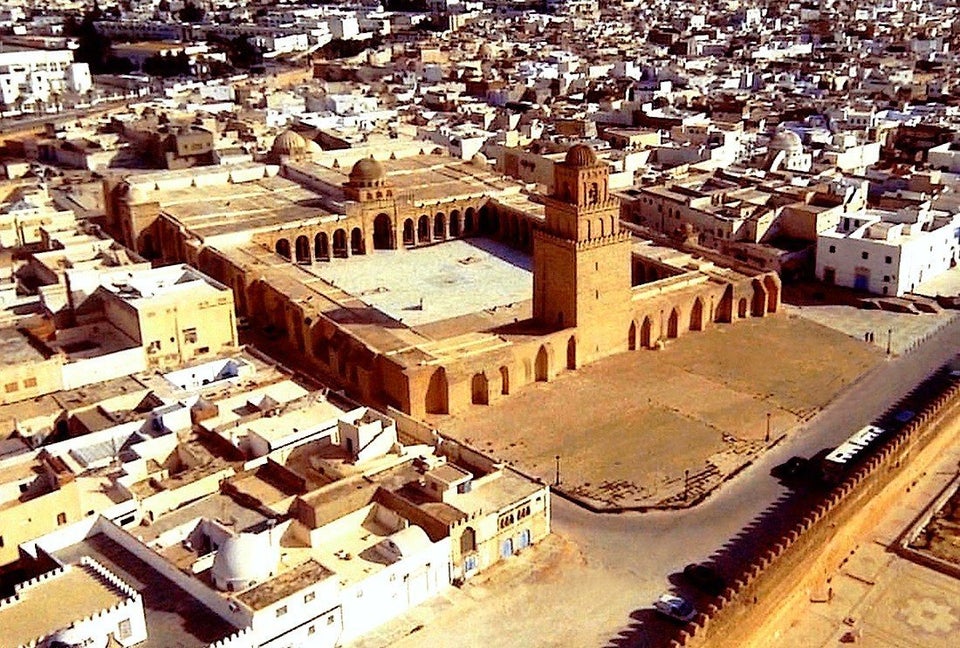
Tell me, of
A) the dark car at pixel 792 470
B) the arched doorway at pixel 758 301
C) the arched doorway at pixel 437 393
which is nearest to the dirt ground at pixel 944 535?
the dark car at pixel 792 470

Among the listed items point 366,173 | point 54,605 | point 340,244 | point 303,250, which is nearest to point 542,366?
point 303,250

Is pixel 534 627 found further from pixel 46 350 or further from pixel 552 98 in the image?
pixel 552 98

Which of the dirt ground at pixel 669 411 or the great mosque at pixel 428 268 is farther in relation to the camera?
the great mosque at pixel 428 268

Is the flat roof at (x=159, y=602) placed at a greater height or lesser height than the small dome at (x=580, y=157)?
lesser

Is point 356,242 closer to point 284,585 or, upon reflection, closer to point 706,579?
point 706,579

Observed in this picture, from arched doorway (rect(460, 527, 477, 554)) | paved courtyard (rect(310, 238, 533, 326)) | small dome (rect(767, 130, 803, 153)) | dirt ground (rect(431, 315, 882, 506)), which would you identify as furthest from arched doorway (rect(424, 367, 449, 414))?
small dome (rect(767, 130, 803, 153))

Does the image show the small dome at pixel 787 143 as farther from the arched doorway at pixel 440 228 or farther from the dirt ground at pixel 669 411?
the dirt ground at pixel 669 411
